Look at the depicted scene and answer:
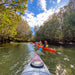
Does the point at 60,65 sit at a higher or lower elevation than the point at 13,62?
lower

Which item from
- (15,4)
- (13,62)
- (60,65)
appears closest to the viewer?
(15,4)

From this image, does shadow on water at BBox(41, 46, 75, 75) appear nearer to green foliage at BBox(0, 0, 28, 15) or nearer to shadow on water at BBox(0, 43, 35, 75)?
shadow on water at BBox(0, 43, 35, 75)

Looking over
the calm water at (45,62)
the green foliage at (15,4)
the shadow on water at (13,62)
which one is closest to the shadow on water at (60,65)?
the calm water at (45,62)

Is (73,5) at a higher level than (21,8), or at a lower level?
higher

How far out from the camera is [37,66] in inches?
153

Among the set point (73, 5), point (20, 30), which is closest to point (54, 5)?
point (73, 5)

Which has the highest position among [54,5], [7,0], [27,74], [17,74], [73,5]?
[73,5]

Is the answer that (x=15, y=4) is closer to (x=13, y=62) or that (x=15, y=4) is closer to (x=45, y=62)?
(x=13, y=62)

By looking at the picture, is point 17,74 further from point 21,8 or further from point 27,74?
point 21,8

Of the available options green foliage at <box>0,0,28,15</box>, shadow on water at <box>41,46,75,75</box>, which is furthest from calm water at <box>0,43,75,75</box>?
green foliage at <box>0,0,28,15</box>

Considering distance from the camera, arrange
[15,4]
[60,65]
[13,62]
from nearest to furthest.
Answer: [15,4], [60,65], [13,62]

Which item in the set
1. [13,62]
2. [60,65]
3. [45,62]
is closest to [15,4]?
[13,62]

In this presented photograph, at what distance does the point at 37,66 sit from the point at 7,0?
19.6 feet

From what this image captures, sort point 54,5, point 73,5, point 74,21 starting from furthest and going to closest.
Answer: point 73,5, point 74,21, point 54,5
